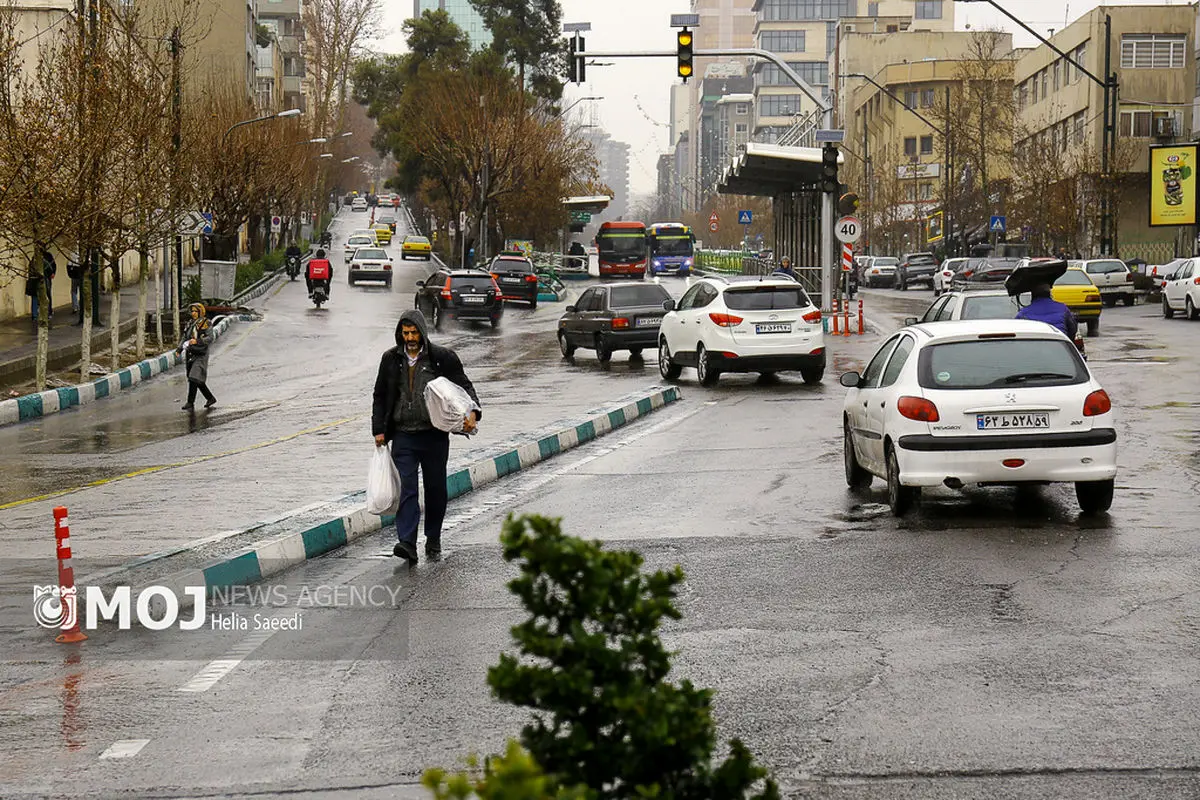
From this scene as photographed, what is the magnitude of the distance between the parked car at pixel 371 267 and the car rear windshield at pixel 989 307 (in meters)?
47.8

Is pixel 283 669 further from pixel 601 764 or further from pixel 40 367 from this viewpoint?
pixel 40 367

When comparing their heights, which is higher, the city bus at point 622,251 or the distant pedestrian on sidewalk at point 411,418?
the city bus at point 622,251

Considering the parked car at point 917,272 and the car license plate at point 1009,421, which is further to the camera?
the parked car at point 917,272

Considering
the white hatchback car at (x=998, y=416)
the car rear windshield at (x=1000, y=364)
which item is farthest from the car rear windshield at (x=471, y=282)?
the car rear windshield at (x=1000, y=364)

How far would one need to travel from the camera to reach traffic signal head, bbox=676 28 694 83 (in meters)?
32.0

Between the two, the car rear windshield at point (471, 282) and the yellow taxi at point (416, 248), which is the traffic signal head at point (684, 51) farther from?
the yellow taxi at point (416, 248)

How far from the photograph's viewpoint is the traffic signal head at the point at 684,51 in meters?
32.0

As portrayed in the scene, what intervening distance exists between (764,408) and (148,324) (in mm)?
25215

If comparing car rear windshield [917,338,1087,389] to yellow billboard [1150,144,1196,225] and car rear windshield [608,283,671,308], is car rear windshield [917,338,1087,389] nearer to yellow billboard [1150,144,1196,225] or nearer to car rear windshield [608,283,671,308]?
car rear windshield [608,283,671,308]

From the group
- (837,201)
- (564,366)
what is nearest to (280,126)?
(837,201)

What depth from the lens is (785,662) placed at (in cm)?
771

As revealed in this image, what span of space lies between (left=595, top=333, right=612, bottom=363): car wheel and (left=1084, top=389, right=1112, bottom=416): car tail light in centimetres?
2057

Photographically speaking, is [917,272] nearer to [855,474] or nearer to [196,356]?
[196,356]

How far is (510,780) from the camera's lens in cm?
270
